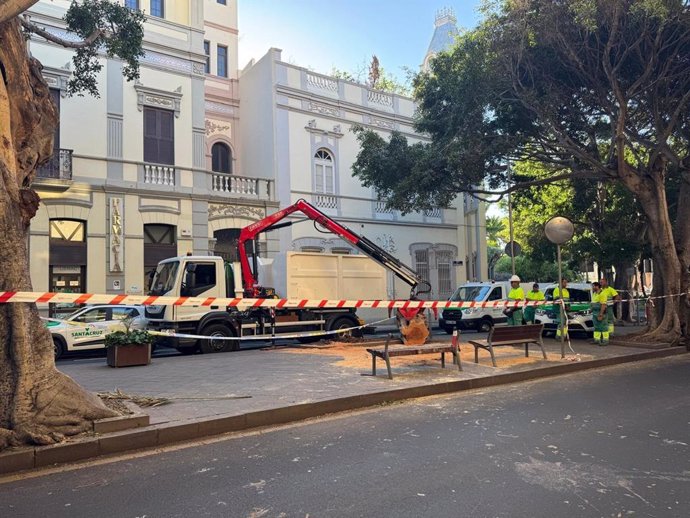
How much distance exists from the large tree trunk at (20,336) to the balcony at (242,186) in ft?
47.6

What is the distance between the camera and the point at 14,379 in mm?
5145

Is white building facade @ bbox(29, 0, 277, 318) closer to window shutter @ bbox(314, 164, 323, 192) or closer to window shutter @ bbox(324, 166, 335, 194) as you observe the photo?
window shutter @ bbox(314, 164, 323, 192)

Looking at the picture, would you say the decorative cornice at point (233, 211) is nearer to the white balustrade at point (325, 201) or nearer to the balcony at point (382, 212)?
the white balustrade at point (325, 201)

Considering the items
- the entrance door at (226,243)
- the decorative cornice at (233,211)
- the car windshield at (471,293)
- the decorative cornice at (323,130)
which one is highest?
the decorative cornice at (323,130)

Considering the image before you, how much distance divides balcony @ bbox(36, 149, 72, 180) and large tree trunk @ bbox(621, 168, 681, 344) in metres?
16.0

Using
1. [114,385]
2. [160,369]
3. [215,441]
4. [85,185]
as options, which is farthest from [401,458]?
[85,185]

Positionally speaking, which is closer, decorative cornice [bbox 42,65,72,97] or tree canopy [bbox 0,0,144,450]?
tree canopy [bbox 0,0,144,450]

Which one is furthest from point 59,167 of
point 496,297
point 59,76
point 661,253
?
point 661,253

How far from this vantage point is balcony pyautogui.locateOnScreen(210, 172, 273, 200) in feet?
67.5

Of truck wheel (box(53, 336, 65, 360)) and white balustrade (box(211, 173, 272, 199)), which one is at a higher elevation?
white balustrade (box(211, 173, 272, 199))

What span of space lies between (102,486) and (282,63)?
20188 millimetres

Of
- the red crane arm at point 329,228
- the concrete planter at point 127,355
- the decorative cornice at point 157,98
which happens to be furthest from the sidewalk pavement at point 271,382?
the decorative cornice at point 157,98

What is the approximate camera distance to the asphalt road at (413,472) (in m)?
3.88

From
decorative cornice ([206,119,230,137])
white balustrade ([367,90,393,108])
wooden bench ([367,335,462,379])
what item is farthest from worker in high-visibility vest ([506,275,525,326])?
decorative cornice ([206,119,230,137])
